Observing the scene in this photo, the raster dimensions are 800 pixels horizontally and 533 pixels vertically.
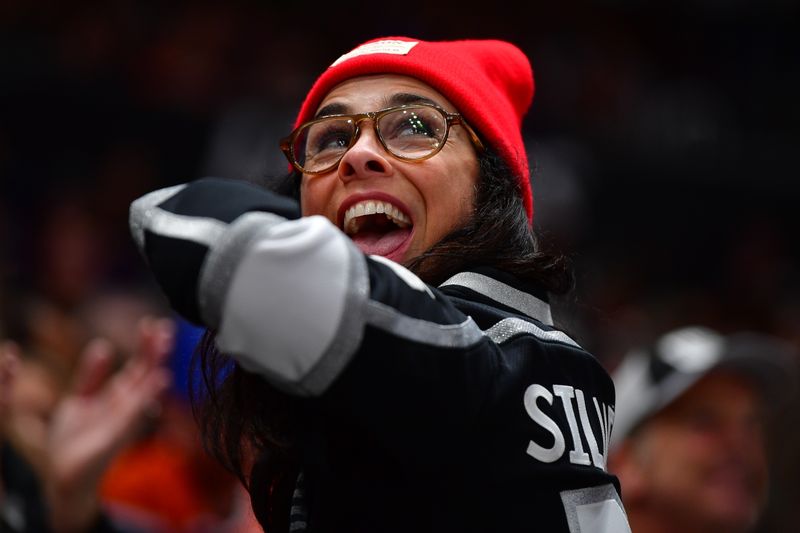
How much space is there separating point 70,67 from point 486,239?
4269 millimetres

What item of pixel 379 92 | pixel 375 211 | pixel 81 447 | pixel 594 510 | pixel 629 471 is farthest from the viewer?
pixel 629 471

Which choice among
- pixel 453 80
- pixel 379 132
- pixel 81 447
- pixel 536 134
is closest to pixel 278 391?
pixel 379 132

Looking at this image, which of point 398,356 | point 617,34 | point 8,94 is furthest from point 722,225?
point 398,356

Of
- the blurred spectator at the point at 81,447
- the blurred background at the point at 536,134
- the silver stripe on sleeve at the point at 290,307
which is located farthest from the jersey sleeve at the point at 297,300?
the blurred background at the point at 536,134

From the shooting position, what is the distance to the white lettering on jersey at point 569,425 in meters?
1.45

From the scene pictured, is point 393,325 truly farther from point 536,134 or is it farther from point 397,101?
point 536,134

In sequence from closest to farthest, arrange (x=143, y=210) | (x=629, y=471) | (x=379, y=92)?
(x=143, y=210), (x=379, y=92), (x=629, y=471)

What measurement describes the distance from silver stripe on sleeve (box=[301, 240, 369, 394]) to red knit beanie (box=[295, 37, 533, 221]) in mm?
694

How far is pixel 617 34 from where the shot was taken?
7.69 metres

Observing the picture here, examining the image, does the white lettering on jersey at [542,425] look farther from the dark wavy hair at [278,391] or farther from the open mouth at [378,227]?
the open mouth at [378,227]

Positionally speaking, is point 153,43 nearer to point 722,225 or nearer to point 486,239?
point 722,225

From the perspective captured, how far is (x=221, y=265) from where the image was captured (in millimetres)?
1277

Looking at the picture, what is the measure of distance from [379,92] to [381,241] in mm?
252

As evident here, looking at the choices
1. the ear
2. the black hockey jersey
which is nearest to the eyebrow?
the black hockey jersey
